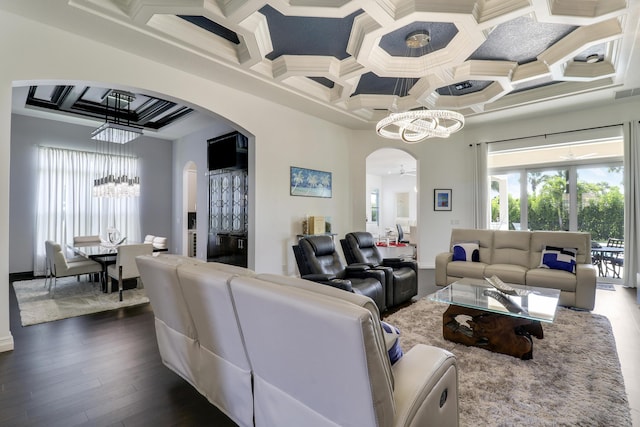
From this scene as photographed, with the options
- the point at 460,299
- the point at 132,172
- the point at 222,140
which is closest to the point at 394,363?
the point at 460,299

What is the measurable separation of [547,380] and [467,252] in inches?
110

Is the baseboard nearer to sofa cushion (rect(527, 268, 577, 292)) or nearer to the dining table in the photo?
the dining table

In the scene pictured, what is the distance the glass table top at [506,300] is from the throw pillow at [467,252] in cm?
145

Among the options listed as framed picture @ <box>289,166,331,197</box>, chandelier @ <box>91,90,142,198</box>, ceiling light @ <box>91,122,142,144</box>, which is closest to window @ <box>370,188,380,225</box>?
framed picture @ <box>289,166,331,197</box>

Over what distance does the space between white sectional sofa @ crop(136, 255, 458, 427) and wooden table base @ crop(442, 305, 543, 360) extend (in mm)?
1513

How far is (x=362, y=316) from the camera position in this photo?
37.9 inches

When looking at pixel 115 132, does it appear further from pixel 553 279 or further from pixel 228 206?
pixel 553 279

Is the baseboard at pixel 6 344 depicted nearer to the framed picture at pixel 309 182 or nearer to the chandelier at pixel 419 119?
the framed picture at pixel 309 182

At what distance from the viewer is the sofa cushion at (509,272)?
163 inches

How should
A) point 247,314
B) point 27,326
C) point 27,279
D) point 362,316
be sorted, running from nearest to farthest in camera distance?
1. point 362,316
2. point 247,314
3. point 27,326
4. point 27,279

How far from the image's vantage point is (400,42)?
147 inches

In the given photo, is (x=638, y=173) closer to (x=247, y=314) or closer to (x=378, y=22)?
(x=378, y=22)

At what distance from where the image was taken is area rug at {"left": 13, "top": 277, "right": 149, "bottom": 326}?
3.77m

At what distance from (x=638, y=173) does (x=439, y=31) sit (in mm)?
4426
